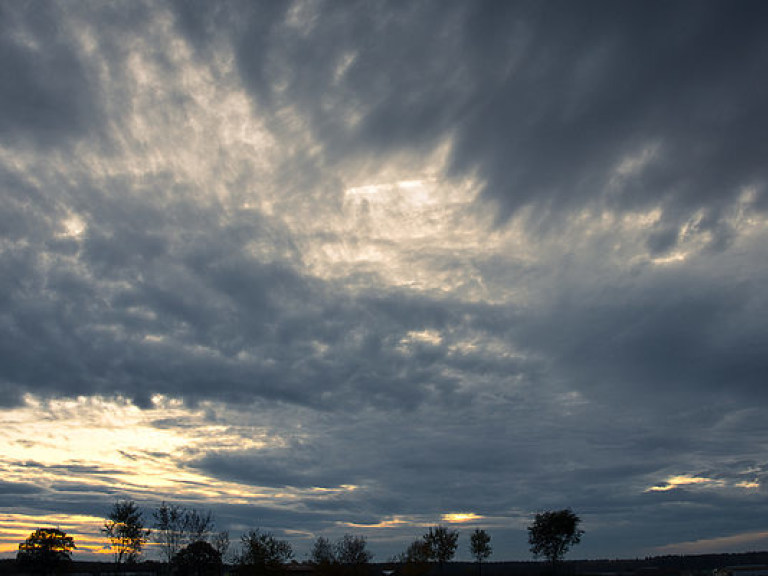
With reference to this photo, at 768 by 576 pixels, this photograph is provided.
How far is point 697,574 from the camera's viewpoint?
10581 centimetres

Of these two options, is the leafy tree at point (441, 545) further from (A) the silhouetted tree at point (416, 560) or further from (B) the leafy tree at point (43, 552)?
(B) the leafy tree at point (43, 552)

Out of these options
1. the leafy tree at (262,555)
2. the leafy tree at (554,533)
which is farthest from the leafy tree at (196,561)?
the leafy tree at (554,533)

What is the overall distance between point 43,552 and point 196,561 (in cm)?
4035

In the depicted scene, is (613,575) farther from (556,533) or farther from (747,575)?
(747,575)

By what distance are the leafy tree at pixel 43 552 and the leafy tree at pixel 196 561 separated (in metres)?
33.9

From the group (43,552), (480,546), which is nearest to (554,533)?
(480,546)

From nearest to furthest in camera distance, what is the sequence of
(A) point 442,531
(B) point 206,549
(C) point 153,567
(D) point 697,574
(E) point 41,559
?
(D) point 697,574, (B) point 206,549, (E) point 41,559, (C) point 153,567, (A) point 442,531

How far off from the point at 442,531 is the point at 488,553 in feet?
47.8

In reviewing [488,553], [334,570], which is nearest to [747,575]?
[488,553]

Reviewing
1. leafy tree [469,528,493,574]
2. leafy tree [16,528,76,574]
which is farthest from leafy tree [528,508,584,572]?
leafy tree [16,528,76,574]

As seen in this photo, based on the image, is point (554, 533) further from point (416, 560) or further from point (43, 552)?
point (43, 552)

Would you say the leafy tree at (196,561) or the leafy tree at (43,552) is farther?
the leafy tree at (43,552)

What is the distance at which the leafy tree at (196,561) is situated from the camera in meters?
111

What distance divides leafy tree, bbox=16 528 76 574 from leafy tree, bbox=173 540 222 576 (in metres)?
33.9
